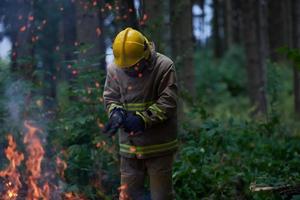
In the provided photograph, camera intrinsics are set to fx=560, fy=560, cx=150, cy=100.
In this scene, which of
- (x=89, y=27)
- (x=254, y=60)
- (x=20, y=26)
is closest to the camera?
(x=89, y=27)

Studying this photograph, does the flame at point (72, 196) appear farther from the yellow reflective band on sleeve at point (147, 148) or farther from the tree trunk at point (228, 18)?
the tree trunk at point (228, 18)

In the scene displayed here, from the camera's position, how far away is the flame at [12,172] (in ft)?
20.7

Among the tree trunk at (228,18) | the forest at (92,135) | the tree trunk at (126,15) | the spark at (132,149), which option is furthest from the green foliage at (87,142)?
the tree trunk at (228,18)

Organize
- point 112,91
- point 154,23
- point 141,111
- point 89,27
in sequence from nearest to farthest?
point 141,111, point 112,91, point 154,23, point 89,27

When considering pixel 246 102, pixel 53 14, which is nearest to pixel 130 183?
pixel 53 14

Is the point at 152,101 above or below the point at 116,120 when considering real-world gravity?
above

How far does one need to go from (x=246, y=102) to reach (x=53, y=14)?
12.7 m

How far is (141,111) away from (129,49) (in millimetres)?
634

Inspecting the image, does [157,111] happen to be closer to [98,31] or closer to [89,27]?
[98,31]

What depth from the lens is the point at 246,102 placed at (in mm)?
21188

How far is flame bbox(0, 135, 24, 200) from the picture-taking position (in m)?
6.32

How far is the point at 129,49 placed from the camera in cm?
554

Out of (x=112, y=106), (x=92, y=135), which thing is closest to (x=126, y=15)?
(x=92, y=135)

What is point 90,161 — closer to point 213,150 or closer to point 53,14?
point 213,150
